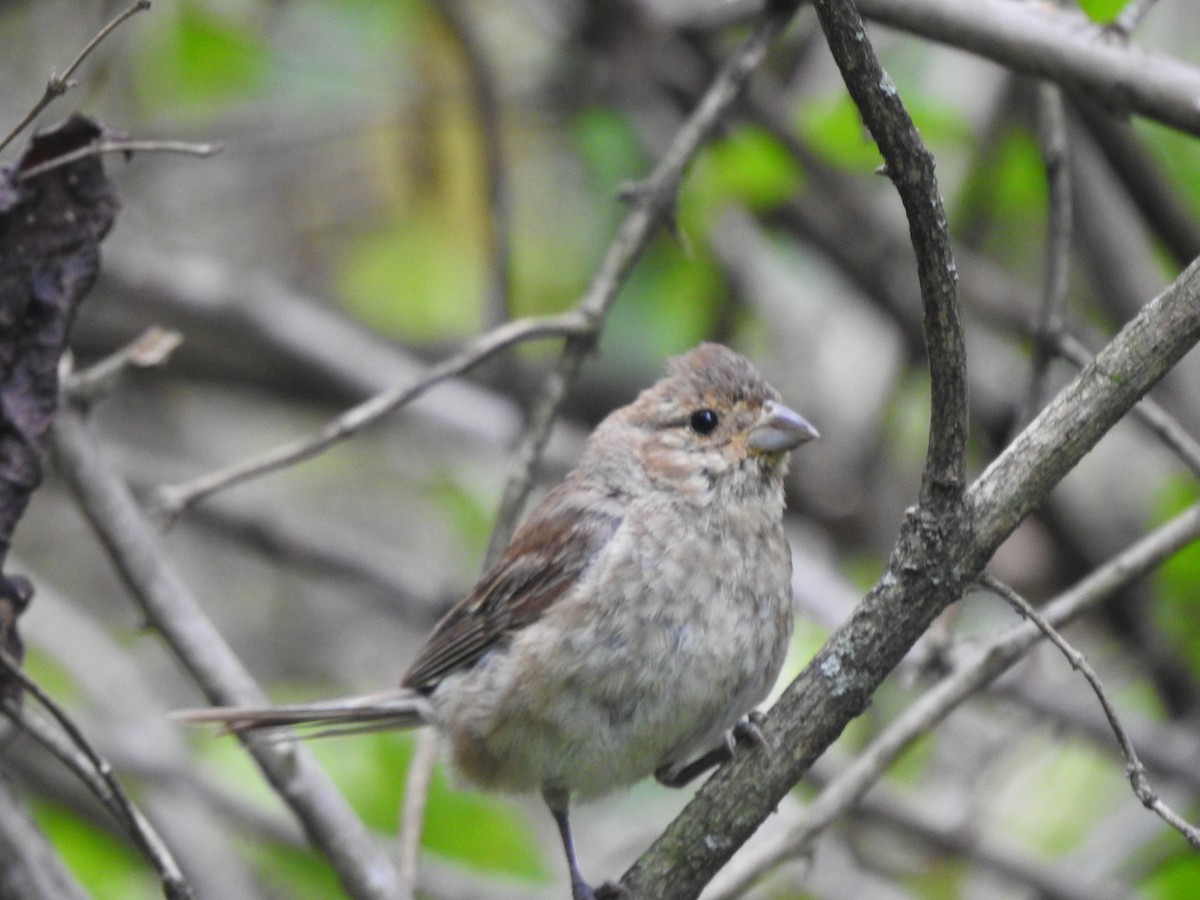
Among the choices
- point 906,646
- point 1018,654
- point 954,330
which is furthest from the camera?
point 1018,654

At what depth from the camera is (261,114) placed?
6777 millimetres

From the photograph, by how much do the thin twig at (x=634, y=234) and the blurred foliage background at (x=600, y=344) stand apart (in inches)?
33.5

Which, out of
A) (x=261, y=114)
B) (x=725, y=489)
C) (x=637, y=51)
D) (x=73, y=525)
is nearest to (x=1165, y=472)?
(x=637, y=51)

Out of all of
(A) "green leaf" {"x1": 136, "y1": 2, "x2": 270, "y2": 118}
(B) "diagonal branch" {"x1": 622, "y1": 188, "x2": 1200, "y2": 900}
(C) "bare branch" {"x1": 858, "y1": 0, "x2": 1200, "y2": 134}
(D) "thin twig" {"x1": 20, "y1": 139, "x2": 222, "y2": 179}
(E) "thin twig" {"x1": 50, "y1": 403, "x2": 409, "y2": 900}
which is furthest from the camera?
(A) "green leaf" {"x1": 136, "y1": 2, "x2": 270, "y2": 118}

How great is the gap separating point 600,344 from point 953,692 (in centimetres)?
316

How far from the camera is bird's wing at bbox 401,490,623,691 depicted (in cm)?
377

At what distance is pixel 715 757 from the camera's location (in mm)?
3654

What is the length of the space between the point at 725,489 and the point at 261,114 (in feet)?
12.6

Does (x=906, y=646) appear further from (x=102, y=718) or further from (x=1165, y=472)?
(x=1165, y=472)

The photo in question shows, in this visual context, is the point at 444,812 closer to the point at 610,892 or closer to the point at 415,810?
the point at 415,810

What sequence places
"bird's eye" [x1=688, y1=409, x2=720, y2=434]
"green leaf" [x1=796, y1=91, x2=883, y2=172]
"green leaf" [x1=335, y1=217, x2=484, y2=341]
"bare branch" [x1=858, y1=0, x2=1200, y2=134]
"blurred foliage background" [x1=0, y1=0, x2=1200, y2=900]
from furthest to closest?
"green leaf" [x1=335, y1=217, x2=484, y2=341]
"blurred foliage background" [x1=0, y1=0, x2=1200, y2=900]
"green leaf" [x1=796, y1=91, x2=883, y2=172]
"bird's eye" [x1=688, y1=409, x2=720, y2=434]
"bare branch" [x1=858, y1=0, x2=1200, y2=134]

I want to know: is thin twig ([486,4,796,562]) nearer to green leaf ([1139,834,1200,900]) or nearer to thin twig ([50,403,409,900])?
thin twig ([50,403,409,900])

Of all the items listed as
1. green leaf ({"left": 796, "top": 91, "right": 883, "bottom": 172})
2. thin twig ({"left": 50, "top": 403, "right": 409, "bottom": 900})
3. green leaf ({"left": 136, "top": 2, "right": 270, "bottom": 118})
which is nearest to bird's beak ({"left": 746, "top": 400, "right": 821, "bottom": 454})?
green leaf ({"left": 796, "top": 91, "right": 883, "bottom": 172})

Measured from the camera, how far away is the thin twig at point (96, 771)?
111 inches
